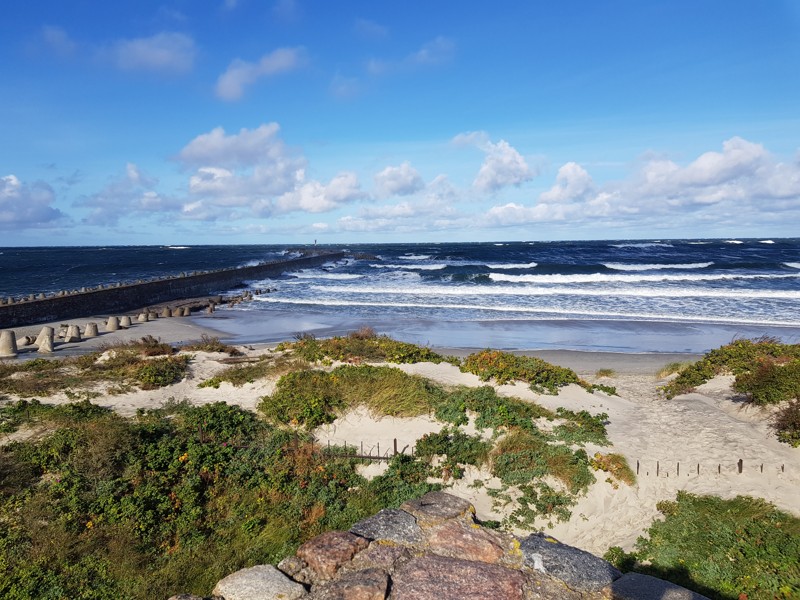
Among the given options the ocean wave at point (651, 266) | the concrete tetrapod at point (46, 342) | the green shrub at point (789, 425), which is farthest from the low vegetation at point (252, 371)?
the ocean wave at point (651, 266)

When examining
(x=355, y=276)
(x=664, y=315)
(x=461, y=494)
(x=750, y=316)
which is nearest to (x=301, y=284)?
(x=355, y=276)

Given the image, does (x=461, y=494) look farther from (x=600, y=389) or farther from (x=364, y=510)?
(x=600, y=389)

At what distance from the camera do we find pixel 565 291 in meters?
46.3

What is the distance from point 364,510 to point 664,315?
29900mm

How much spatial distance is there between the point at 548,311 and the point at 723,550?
Answer: 27.9 metres

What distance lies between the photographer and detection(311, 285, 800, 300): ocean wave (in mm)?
42156

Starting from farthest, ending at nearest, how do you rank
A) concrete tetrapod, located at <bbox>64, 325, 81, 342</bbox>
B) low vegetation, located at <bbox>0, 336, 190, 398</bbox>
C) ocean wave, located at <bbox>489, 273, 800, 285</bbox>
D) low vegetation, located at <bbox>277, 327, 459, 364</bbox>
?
1. ocean wave, located at <bbox>489, 273, 800, 285</bbox>
2. concrete tetrapod, located at <bbox>64, 325, 81, 342</bbox>
3. low vegetation, located at <bbox>277, 327, 459, 364</bbox>
4. low vegetation, located at <bbox>0, 336, 190, 398</bbox>

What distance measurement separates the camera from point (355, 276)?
65062 mm

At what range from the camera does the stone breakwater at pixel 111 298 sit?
92.7ft

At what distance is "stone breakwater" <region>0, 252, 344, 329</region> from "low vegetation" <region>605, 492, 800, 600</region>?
3133 centimetres

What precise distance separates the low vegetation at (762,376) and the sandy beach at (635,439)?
0.33 metres

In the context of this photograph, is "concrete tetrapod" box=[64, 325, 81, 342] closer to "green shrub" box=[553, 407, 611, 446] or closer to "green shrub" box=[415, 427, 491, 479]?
"green shrub" box=[415, 427, 491, 479]

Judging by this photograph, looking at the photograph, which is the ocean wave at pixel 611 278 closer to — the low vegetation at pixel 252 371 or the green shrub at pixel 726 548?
the low vegetation at pixel 252 371

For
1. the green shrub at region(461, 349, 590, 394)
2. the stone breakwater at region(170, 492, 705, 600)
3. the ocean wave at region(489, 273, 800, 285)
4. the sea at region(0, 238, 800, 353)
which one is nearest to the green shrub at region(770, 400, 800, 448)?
the green shrub at region(461, 349, 590, 394)
